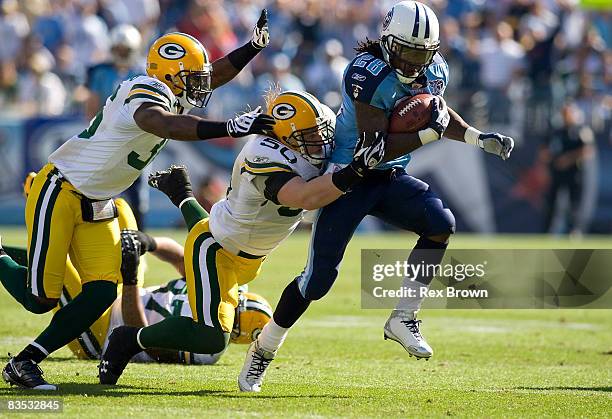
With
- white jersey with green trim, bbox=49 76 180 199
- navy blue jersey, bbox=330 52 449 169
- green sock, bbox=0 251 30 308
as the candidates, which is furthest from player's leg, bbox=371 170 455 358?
green sock, bbox=0 251 30 308

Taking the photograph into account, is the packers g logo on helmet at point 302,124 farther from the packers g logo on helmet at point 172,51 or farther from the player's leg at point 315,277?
the packers g logo on helmet at point 172,51

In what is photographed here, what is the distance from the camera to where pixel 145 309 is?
6.74 meters

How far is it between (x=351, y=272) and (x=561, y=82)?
6.63 metres

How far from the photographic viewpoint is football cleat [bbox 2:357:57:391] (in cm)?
540

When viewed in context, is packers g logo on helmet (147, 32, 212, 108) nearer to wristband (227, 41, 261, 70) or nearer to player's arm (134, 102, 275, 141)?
player's arm (134, 102, 275, 141)

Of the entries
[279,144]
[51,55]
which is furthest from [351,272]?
[51,55]

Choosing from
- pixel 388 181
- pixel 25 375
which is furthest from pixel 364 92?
pixel 25 375

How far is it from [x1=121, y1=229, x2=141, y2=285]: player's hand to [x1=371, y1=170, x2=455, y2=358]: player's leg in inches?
54.3

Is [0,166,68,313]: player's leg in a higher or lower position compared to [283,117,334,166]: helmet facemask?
lower

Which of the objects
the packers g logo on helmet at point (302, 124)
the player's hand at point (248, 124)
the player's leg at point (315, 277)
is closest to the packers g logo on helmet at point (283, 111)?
the packers g logo on helmet at point (302, 124)

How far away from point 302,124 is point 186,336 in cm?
121

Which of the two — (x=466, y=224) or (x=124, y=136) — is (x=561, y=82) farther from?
(x=124, y=136)

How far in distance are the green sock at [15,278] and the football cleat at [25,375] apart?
0.41m

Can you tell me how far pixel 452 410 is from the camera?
5133 millimetres
